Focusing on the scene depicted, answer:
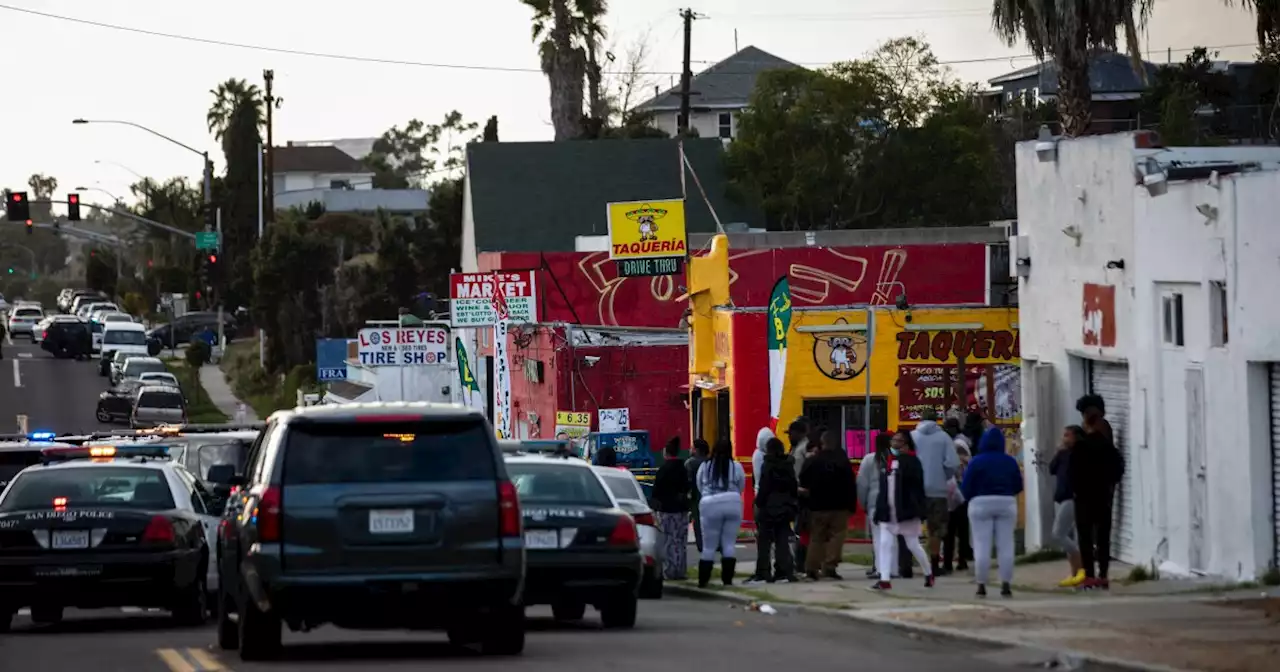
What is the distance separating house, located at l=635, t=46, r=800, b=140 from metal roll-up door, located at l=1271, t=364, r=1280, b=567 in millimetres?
78762

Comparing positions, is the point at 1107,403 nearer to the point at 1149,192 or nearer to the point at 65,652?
the point at 1149,192

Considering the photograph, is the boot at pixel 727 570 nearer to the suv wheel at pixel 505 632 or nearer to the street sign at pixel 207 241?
the suv wheel at pixel 505 632

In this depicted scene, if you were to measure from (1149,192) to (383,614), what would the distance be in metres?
11.2

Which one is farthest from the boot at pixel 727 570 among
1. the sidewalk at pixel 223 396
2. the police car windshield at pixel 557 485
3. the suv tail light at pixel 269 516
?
the sidewalk at pixel 223 396

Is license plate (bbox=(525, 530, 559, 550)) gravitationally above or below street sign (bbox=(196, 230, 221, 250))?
below

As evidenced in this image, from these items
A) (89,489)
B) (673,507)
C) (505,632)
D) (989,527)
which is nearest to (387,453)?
(505,632)

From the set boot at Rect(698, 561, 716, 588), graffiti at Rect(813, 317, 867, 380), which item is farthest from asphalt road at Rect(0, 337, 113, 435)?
boot at Rect(698, 561, 716, 588)

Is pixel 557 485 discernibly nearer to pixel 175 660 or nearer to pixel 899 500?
pixel 899 500

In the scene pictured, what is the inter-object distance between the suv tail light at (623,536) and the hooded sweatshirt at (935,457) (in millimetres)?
5895

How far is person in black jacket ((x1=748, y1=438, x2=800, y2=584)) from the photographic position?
22.1m

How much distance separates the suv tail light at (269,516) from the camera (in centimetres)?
1288

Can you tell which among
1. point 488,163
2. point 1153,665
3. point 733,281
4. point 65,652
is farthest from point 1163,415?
point 488,163

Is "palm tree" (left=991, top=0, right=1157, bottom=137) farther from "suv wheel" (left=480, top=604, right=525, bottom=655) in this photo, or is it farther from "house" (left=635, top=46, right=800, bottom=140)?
"house" (left=635, top=46, right=800, bottom=140)

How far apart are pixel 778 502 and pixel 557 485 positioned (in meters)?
5.11
